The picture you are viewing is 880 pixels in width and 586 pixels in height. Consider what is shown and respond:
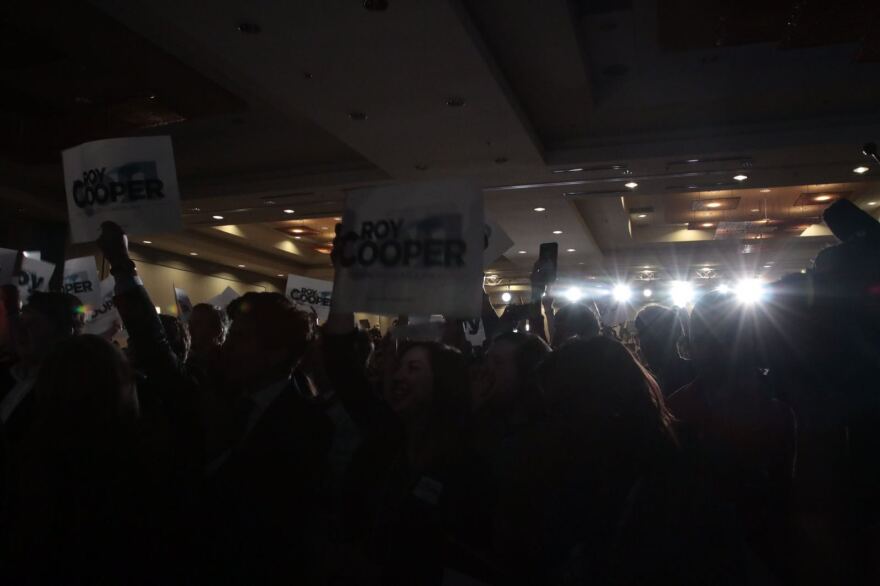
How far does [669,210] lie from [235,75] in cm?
850

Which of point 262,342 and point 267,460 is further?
point 262,342

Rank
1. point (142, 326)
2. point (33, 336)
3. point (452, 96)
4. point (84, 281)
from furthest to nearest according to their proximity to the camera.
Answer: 1. point (452, 96)
2. point (84, 281)
3. point (33, 336)
4. point (142, 326)

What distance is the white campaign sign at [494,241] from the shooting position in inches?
108

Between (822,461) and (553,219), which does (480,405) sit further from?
(553,219)

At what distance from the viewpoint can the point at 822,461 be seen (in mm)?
1598

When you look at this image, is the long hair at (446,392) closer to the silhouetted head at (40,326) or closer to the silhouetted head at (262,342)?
the silhouetted head at (262,342)

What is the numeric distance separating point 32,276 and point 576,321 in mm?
3821

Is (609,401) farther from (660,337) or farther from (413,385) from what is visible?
(660,337)

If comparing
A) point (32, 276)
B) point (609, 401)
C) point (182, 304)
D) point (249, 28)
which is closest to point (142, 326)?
point (609, 401)

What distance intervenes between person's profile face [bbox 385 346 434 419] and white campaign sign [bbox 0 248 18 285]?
315cm

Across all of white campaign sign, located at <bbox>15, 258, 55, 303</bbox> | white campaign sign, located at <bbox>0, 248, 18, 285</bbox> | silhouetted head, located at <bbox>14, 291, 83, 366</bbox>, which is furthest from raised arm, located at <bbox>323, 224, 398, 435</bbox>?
white campaign sign, located at <bbox>15, 258, 55, 303</bbox>

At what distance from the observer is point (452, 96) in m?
5.76

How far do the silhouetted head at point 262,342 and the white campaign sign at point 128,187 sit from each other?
108cm

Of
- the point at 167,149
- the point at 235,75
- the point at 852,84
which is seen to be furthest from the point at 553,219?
the point at 167,149
